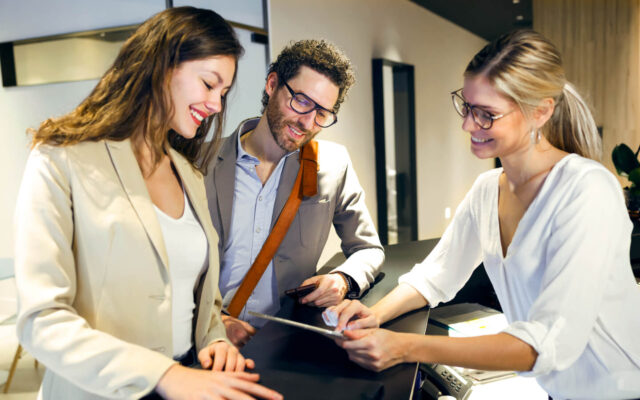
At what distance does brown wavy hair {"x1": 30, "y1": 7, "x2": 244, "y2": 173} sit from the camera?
1.07m

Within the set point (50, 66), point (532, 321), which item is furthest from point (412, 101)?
point (532, 321)

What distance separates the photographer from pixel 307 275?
187 centimetres

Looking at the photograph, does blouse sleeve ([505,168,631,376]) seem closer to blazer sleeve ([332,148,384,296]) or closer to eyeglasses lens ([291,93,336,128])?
blazer sleeve ([332,148,384,296])

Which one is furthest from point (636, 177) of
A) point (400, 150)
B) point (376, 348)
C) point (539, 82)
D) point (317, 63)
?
point (400, 150)

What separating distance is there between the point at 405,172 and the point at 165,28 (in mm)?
5670

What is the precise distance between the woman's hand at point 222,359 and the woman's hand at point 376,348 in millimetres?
223

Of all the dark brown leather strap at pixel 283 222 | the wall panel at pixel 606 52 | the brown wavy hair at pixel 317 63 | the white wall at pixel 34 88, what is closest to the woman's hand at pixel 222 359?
the dark brown leather strap at pixel 283 222

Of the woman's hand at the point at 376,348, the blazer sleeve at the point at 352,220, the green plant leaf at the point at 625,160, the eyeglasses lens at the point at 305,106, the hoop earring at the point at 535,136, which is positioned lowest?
the woman's hand at the point at 376,348

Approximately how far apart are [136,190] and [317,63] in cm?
105

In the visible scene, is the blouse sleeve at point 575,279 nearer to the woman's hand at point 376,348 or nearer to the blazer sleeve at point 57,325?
the woman's hand at point 376,348

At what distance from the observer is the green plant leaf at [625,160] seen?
2961 mm

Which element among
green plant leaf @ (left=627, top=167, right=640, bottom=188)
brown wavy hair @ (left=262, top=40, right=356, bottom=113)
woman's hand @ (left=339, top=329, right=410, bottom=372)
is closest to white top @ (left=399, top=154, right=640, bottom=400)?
woman's hand @ (left=339, top=329, right=410, bottom=372)

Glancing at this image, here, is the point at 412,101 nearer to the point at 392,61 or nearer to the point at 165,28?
the point at 392,61

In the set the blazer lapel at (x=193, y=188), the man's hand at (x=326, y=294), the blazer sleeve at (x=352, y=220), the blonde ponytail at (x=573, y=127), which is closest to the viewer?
the blazer lapel at (x=193, y=188)
